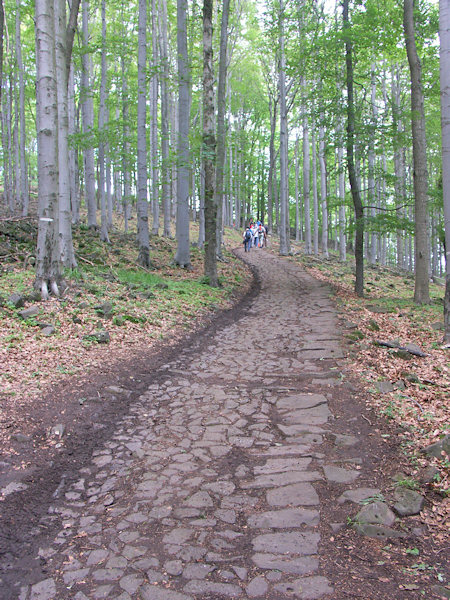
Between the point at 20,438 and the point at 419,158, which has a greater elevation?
the point at 419,158

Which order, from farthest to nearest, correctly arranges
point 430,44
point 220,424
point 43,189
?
point 430,44
point 43,189
point 220,424

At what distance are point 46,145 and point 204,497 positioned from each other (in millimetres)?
6651

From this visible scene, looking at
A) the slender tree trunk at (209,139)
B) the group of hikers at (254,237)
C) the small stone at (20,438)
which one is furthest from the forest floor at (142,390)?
the group of hikers at (254,237)

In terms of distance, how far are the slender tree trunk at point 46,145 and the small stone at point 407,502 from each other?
6.59 m

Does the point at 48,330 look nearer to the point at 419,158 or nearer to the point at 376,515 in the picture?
the point at 376,515

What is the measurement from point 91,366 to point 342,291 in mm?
9508

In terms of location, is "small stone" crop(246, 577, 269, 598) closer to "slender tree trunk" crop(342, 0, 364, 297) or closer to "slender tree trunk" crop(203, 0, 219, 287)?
"slender tree trunk" crop(203, 0, 219, 287)

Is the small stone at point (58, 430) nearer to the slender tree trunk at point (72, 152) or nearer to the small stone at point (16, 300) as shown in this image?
the small stone at point (16, 300)

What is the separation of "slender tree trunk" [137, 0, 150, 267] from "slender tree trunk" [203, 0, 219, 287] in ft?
5.84

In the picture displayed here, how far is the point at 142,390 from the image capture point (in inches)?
215

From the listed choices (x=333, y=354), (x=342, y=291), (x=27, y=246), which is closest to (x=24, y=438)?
(x=333, y=354)

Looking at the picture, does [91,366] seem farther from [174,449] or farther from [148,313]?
[148,313]

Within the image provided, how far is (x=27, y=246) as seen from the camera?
1232cm

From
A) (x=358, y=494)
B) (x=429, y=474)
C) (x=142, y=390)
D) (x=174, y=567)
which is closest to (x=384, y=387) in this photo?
(x=429, y=474)
